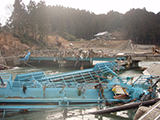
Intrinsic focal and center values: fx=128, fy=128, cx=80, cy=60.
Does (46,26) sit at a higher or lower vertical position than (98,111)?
higher

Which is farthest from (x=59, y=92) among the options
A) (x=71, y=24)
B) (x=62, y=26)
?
(x=71, y=24)

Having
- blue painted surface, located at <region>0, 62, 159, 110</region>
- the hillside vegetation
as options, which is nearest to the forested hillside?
the hillside vegetation

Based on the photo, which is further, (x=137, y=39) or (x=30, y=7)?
(x=137, y=39)

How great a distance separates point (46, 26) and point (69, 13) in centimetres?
5213

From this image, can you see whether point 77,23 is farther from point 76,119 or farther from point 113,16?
point 76,119

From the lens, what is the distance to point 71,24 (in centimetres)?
8850

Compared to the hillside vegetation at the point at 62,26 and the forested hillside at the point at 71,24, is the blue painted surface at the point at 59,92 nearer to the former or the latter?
the hillside vegetation at the point at 62,26

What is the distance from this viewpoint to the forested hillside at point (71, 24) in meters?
48.5

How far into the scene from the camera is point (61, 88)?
37.0ft

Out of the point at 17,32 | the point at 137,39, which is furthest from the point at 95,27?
the point at 17,32

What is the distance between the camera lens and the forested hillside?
1909 inches

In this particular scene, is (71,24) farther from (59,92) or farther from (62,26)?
(59,92)

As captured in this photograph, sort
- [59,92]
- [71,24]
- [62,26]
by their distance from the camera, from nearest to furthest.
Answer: [59,92] → [62,26] → [71,24]

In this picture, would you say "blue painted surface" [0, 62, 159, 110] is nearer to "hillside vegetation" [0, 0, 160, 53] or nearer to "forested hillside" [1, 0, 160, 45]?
"hillside vegetation" [0, 0, 160, 53]
